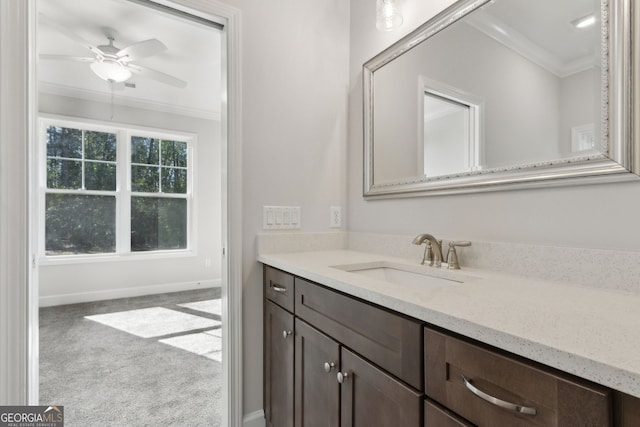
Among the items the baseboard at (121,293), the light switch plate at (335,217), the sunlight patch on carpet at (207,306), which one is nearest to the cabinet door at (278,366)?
the light switch plate at (335,217)

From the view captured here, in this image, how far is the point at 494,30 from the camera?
1091 mm

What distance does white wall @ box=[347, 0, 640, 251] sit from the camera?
0.81 metres

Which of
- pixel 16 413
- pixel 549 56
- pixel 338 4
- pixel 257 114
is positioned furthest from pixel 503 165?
pixel 16 413

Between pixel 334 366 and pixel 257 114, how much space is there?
1222 mm

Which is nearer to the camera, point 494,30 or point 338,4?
point 494,30

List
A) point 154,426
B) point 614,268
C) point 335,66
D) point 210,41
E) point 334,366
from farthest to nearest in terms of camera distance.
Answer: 1. point 210,41
2. point 335,66
3. point 154,426
4. point 334,366
5. point 614,268

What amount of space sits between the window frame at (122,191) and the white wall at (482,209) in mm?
3388

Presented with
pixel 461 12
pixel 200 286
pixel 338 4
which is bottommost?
pixel 200 286

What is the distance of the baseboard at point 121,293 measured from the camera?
351 centimetres

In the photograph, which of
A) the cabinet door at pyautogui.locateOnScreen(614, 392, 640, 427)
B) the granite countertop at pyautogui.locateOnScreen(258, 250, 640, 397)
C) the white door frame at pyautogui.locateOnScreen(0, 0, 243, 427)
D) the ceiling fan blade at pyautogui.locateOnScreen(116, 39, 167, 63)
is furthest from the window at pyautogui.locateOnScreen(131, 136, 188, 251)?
the cabinet door at pyautogui.locateOnScreen(614, 392, 640, 427)

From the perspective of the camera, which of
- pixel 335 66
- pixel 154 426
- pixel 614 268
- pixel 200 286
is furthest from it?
pixel 200 286

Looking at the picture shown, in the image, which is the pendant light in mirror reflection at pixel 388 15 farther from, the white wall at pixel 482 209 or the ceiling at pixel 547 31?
the ceiling at pixel 547 31

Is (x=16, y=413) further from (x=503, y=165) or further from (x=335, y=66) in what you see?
(x=335, y=66)

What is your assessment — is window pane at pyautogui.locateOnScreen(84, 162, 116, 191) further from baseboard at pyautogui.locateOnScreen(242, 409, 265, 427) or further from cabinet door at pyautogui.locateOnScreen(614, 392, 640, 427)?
cabinet door at pyautogui.locateOnScreen(614, 392, 640, 427)
